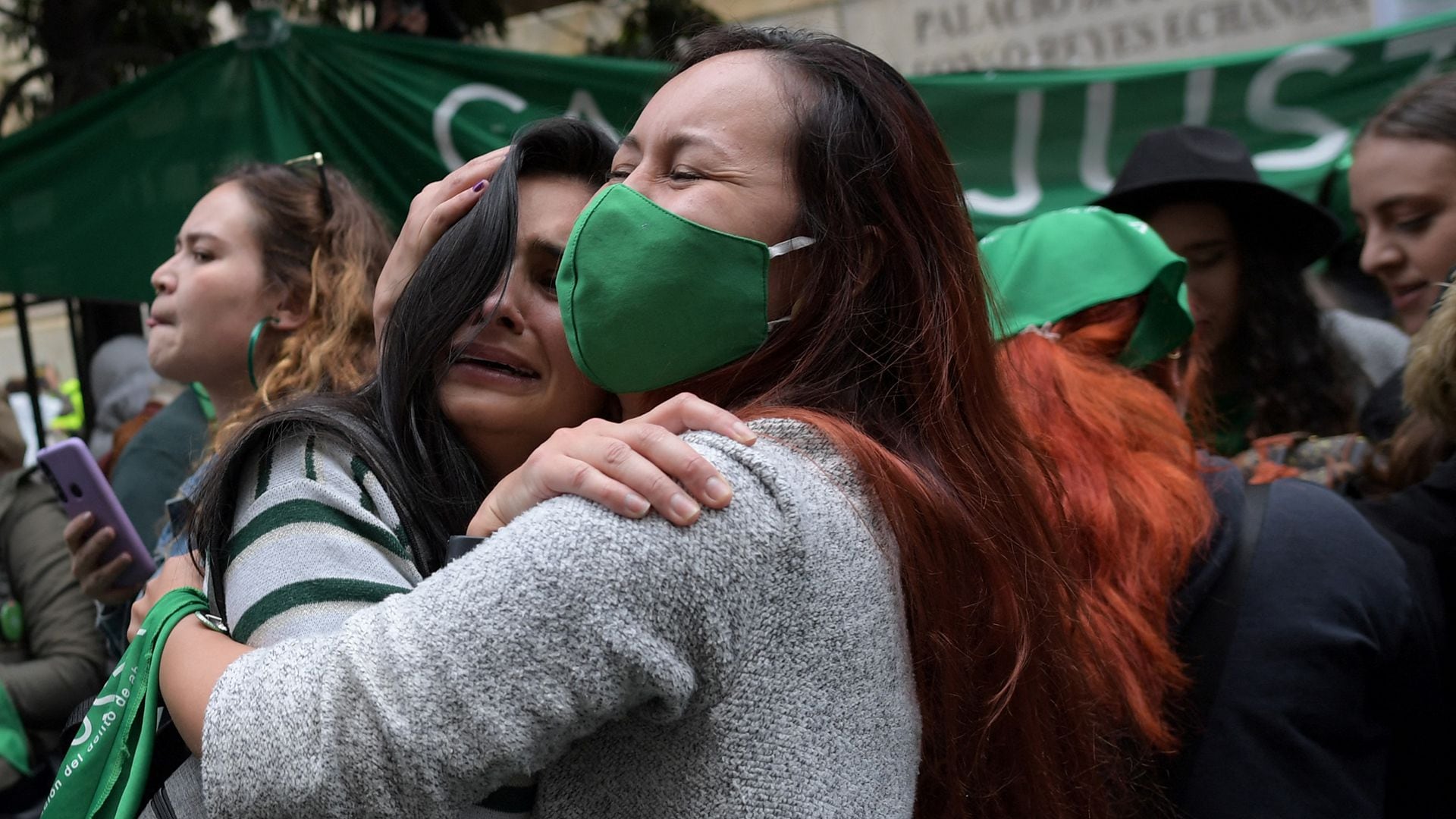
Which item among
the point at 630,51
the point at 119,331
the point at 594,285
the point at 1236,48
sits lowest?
the point at 119,331

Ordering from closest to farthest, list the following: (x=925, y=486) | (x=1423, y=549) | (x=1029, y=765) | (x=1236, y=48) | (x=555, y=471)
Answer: (x=555, y=471) < (x=925, y=486) < (x=1029, y=765) < (x=1423, y=549) < (x=1236, y=48)

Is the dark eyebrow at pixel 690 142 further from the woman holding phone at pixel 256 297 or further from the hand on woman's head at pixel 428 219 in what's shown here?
the woman holding phone at pixel 256 297

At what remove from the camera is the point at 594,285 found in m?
1.42

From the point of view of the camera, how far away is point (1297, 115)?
4309 millimetres

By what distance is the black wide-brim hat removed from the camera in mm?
3227

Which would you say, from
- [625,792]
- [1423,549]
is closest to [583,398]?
[625,792]

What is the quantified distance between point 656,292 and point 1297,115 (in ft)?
12.1

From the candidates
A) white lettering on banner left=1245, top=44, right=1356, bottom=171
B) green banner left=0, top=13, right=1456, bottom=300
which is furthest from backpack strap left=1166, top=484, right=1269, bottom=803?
white lettering on banner left=1245, top=44, right=1356, bottom=171

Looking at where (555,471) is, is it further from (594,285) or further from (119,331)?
(119,331)

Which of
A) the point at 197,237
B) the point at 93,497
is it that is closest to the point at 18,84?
the point at 197,237

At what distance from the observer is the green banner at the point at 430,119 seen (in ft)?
12.7

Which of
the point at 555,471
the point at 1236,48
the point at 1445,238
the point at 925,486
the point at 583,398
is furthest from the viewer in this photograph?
the point at 1236,48

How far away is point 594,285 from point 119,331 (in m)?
5.56

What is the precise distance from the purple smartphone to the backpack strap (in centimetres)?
194
